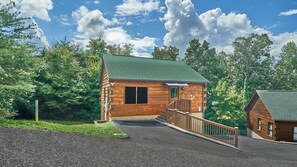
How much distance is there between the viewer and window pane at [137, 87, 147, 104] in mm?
15812

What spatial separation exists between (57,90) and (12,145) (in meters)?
15.5

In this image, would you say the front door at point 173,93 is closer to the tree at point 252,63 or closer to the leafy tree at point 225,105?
the leafy tree at point 225,105

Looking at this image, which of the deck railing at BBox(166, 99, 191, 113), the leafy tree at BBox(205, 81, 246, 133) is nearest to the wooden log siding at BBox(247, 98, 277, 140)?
the leafy tree at BBox(205, 81, 246, 133)

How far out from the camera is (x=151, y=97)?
1617cm

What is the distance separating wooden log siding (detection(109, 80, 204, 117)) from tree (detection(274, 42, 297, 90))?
25.4m

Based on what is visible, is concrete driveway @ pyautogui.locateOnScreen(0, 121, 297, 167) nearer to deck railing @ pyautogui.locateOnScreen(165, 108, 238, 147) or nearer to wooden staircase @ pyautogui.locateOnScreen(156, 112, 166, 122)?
deck railing @ pyautogui.locateOnScreen(165, 108, 238, 147)

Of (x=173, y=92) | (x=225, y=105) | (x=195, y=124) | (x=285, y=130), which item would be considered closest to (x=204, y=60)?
(x=225, y=105)

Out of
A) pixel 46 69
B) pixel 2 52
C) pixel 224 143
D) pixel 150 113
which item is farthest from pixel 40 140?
pixel 46 69

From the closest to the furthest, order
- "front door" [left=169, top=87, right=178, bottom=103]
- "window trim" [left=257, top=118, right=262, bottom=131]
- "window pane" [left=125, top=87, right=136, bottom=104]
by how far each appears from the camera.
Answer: "window pane" [left=125, top=87, right=136, bottom=104] → "front door" [left=169, top=87, right=178, bottom=103] → "window trim" [left=257, top=118, right=262, bottom=131]

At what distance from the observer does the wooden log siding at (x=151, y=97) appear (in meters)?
15.1

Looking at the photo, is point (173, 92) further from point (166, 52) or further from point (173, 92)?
point (166, 52)

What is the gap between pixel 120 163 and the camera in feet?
18.3

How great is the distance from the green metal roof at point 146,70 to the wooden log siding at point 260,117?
27.4 ft

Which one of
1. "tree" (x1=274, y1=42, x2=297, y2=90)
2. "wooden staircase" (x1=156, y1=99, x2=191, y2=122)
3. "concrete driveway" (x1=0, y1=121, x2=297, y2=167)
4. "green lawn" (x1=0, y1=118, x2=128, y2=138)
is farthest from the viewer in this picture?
"tree" (x1=274, y1=42, x2=297, y2=90)
